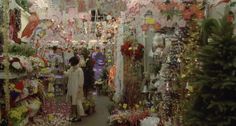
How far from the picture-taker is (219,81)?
308cm

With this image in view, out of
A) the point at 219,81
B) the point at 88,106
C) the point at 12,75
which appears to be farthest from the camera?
the point at 88,106

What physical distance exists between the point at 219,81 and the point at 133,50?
18.2ft

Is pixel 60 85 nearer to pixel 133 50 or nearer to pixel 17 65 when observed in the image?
pixel 133 50

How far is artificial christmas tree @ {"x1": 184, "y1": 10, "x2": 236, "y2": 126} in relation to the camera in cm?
305

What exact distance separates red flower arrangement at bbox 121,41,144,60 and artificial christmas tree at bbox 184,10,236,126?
5.36 m

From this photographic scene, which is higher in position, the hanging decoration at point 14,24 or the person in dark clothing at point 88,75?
the hanging decoration at point 14,24

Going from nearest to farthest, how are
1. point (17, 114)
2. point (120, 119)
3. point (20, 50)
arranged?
point (17, 114) < point (20, 50) < point (120, 119)

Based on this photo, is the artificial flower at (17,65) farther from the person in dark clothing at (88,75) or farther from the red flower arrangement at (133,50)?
the person in dark clothing at (88,75)

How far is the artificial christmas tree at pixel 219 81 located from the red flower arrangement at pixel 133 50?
5365 mm

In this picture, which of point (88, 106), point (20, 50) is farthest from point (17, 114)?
point (88, 106)

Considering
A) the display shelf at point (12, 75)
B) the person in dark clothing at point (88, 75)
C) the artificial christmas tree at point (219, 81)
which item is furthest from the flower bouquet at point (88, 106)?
the artificial christmas tree at point (219, 81)

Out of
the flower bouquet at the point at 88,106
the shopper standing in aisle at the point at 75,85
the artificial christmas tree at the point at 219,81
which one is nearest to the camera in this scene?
the artificial christmas tree at the point at 219,81

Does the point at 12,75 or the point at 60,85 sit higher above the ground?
the point at 12,75

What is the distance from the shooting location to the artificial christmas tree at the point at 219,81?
305 cm
